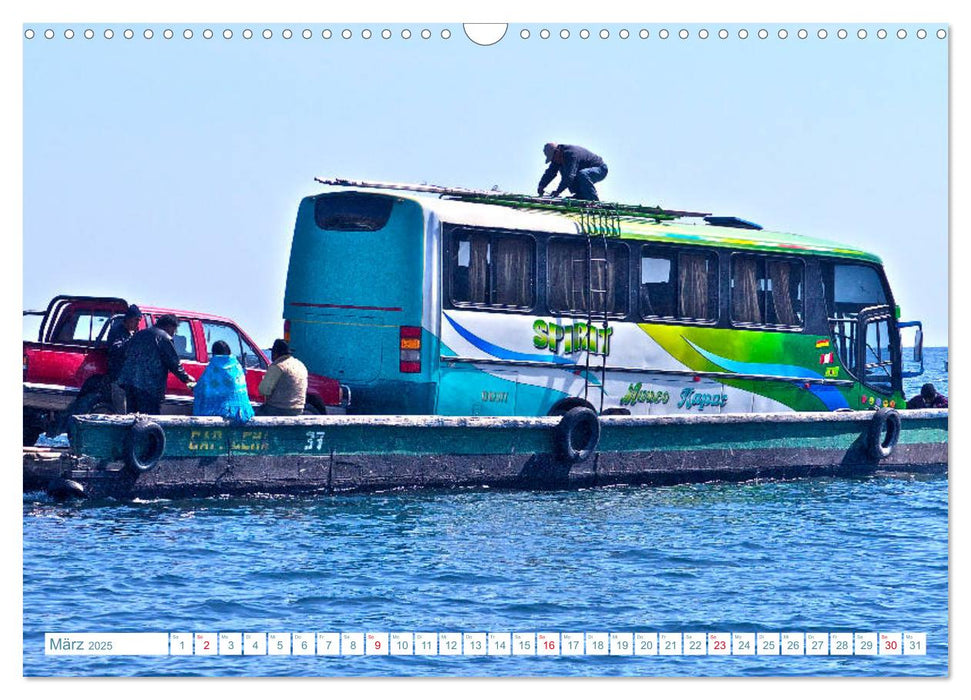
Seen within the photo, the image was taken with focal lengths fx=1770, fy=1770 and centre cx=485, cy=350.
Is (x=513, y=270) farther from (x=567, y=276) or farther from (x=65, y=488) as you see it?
(x=65, y=488)

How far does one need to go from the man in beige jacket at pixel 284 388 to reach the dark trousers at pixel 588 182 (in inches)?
167

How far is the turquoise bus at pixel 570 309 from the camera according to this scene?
60.6ft

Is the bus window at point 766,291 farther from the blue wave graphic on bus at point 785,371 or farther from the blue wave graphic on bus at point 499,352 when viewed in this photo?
the blue wave graphic on bus at point 499,352

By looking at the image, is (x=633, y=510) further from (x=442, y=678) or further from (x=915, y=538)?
(x=442, y=678)

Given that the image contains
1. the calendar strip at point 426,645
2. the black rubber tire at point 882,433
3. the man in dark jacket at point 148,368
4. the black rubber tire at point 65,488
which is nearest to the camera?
the calendar strip at point 426,645

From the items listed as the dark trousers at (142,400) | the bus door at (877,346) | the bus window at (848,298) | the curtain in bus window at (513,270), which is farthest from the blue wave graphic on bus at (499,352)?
the bus door at (877,346)

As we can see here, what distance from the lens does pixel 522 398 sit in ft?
62.8

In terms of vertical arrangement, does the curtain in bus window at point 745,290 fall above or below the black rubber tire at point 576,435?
above

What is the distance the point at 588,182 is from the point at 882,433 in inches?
194

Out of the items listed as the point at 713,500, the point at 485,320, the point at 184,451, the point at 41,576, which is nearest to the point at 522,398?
the point at 485,320

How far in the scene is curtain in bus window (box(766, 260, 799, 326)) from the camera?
21.2 metres

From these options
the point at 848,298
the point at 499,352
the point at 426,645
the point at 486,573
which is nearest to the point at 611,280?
the point at 499,352

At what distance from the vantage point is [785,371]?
21.2 m

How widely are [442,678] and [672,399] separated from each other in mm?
10792
